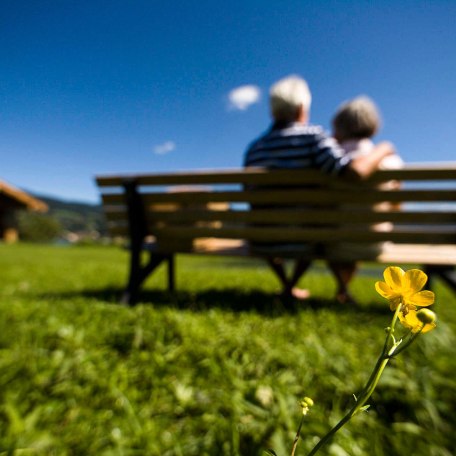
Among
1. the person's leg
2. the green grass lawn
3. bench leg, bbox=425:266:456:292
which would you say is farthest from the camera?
the person's leg

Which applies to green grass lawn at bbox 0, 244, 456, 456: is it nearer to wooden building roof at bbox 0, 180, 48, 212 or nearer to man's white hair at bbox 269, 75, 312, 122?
man's white hair at bbox 269, 75, 312, 122

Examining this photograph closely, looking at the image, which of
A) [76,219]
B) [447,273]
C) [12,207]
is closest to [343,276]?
[447,273]

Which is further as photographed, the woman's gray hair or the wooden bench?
the woman's gray hair

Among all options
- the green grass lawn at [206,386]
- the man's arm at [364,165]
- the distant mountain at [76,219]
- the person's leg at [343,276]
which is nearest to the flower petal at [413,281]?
the green grass lawn at [206,386]

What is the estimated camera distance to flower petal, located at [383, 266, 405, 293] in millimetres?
301

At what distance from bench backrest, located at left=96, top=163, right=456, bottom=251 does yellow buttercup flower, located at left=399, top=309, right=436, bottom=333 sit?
1.81 metres

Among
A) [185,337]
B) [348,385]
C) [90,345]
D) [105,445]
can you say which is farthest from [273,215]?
[105,445]

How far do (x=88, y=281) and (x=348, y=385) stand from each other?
153 inches

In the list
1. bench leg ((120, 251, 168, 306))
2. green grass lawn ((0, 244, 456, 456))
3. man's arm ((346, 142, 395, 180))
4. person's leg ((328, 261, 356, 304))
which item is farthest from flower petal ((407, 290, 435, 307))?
person's leg ((328, 261, 356, 304))

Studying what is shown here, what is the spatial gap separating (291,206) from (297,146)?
42 centimetres

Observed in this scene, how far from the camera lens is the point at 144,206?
249 centimetres

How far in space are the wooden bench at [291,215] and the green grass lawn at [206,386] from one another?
1.79 ft

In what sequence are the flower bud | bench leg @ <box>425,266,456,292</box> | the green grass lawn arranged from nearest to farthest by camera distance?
the flower bud < the green grass lawn < bench leg @ <box>425,266,456,292</box>

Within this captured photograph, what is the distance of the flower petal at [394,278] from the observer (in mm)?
301
